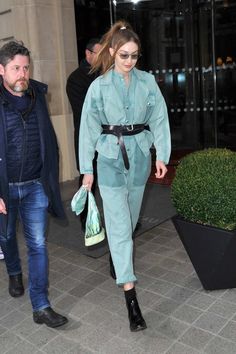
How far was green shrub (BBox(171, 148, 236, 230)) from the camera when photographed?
3205mm

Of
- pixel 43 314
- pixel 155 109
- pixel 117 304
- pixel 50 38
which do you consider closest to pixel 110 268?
pixel 117 304

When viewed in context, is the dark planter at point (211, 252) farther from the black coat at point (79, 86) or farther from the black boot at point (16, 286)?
the black coat at point (79, 86)

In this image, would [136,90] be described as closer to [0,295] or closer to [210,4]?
[0,295]

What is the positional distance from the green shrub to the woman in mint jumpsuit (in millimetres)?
395

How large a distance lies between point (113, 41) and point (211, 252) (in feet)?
5.36

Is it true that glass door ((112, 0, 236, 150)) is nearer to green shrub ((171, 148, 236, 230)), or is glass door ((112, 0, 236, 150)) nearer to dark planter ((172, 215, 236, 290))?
green shrub ((171, 148, 236, 230))

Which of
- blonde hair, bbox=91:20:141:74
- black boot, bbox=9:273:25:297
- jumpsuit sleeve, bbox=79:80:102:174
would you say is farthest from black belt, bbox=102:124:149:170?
black boot, bbox=9:273:25:297

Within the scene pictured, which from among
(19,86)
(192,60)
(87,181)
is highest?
(192,60)

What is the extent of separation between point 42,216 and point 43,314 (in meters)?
0.68

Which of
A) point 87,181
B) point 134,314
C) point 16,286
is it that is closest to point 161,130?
point 87,181

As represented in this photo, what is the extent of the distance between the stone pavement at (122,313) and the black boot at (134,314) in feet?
0.15

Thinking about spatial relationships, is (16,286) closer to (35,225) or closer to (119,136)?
(35,225)

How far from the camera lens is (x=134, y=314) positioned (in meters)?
3.00

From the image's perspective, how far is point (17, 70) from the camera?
2.86 meters
